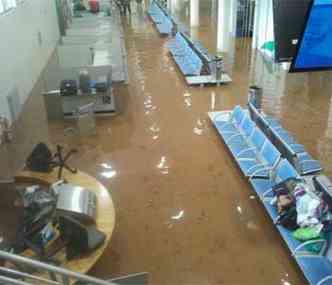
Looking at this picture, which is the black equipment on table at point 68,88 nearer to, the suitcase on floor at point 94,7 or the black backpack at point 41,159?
the black backpack at point 41,159

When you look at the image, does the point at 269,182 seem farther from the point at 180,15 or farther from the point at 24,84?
the point at 180,15

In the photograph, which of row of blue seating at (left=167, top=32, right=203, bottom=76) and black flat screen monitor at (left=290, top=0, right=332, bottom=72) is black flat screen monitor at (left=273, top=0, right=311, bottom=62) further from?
row of blue seating at (left=167, top=32, right=203, bottom=76)

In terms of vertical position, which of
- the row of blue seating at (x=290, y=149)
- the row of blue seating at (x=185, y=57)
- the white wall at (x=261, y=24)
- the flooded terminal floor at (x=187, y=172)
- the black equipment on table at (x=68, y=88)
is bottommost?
the flooded terminal floor at (x=187, y=172)

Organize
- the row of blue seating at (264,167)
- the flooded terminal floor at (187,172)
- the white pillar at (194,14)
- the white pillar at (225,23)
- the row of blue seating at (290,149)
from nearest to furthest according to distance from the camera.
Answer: the row of blue seating at (264,167) < the flooded terminal floor at (187,172) < the row of blue seating at (290,149) < the white pillar at (225,23) < the white pillar at (194,14)

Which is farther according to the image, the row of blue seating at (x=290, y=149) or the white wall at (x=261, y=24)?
the white wall at (x=261, y=24)

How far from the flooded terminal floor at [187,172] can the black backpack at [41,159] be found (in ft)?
4.05

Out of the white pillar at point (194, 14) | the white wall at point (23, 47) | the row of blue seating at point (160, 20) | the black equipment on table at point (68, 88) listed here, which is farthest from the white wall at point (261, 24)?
the white wall at point (23, 47)

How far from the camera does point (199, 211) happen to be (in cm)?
607

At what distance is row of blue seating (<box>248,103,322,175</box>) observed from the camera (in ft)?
21.0

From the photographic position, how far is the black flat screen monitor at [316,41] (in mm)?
2414

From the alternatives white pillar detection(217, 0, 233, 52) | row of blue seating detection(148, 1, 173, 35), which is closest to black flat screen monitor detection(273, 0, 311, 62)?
white pillar detection(217, 0, 233, 52)

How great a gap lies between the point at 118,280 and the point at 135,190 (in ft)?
9.75

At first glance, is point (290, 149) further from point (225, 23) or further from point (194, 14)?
point (194, 14)

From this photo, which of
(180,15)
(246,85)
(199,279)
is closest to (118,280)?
(199,279)
